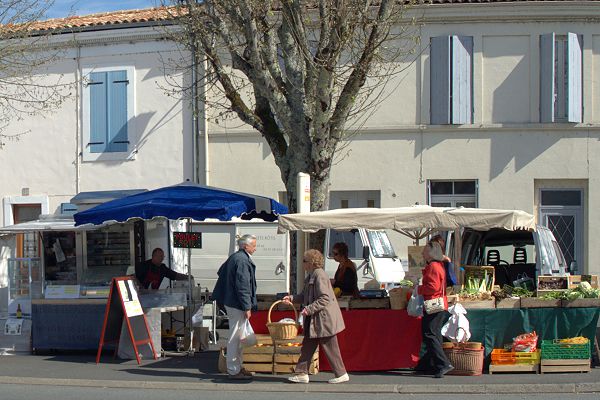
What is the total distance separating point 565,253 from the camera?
21.8 metres

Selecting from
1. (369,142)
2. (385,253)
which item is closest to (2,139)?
(369,142)

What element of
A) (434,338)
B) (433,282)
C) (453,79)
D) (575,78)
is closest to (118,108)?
(453,79)

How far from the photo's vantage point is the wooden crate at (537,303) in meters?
11.8

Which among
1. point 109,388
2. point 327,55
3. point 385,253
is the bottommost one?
point 109,388

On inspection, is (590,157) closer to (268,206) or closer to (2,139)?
(268,206)

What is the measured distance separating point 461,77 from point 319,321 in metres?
12.3

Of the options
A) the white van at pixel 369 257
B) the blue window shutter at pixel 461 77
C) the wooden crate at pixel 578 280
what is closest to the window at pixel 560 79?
the blue window shutter at pixel 461 77

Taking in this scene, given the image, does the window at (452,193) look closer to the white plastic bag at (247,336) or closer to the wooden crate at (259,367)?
the wooden crate at (259,367)

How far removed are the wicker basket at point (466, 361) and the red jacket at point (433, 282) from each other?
69cm

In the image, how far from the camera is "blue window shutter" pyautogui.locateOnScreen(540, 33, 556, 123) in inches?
850

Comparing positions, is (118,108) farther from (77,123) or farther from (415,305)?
(415,305)

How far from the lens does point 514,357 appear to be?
38.2 ft

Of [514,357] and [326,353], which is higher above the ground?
[326,353]

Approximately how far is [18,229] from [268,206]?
13.4 ft
